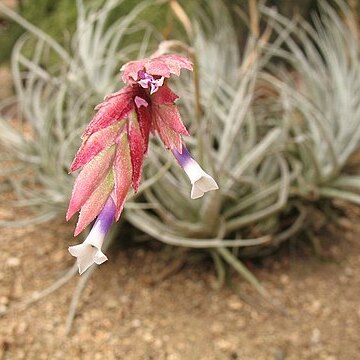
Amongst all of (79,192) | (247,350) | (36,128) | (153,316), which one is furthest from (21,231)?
(79,192)

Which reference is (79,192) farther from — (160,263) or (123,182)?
(160,263)

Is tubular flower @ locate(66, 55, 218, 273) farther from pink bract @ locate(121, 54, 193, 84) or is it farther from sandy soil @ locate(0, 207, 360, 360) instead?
sandy soil @ locate(0, 207, 360, 360)

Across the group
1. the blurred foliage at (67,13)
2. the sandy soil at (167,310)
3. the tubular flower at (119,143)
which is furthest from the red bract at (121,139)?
the blurred foliage at (67,13)

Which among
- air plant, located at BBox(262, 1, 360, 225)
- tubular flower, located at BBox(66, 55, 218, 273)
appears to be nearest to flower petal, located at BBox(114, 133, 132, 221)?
tubular flower, located at BBox(66, 55, 218, 273)

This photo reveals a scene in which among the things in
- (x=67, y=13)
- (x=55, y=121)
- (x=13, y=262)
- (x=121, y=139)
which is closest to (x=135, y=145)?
(x=121, y=139)

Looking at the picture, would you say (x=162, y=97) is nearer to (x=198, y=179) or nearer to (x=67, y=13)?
(x=198, y=179)

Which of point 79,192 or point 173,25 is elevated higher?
point 79,192
